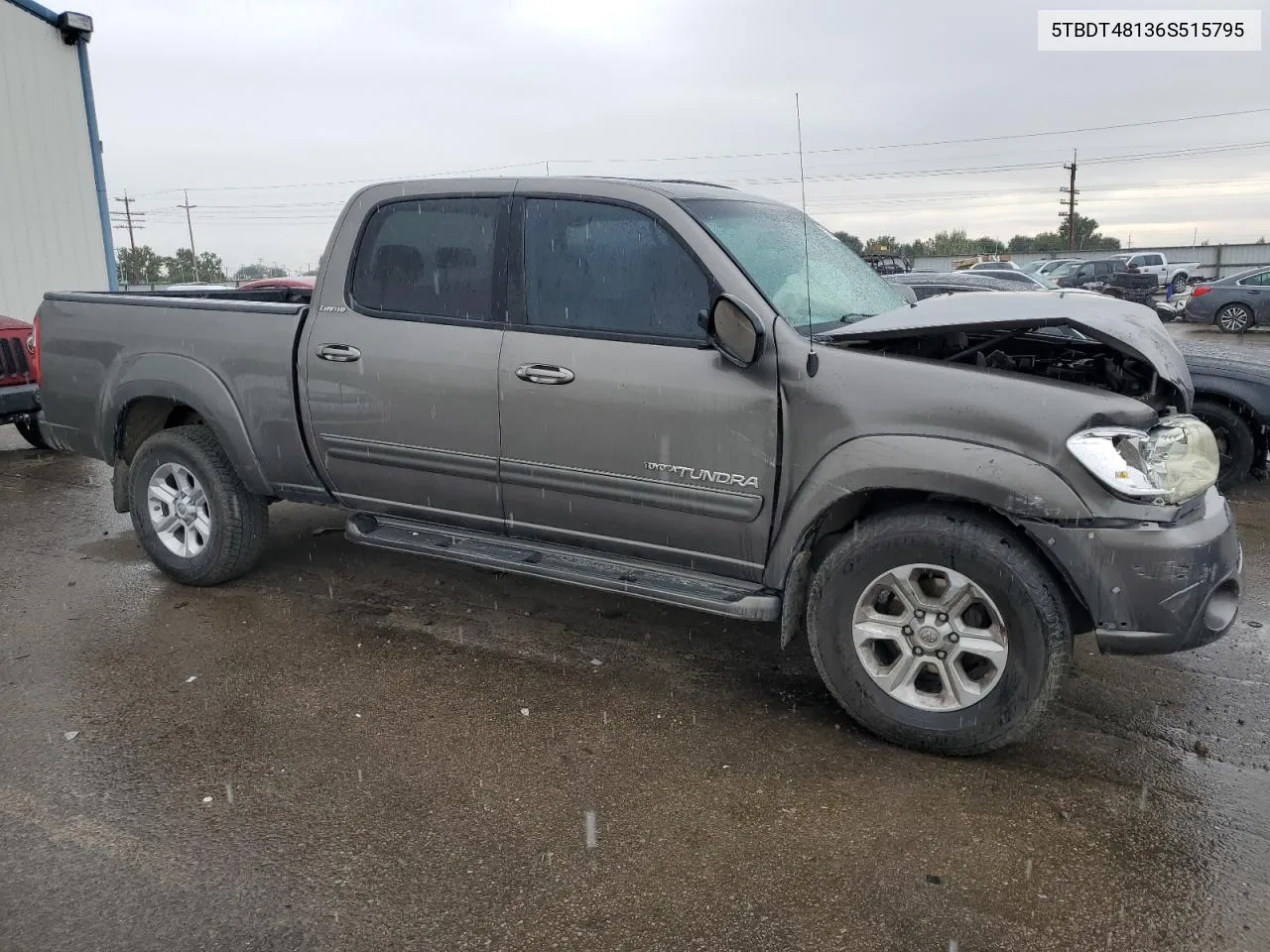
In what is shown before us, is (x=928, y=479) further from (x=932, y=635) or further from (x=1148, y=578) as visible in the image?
(x=1148, y=578)

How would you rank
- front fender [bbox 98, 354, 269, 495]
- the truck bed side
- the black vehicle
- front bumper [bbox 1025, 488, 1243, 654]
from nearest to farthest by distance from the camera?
front bumper [bbox 1025, 488, 1243, 654]
the truck bed side
front fender [bbox 98, 354, 269, 495]
the black vehicle

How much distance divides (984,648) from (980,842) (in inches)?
24.4

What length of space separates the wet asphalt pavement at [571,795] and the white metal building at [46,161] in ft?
36.8

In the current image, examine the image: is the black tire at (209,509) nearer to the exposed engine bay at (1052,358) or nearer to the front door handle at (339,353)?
the front door handle at (339,353)

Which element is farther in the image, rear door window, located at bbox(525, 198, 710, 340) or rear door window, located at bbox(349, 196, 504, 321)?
rear door window, located at bbox(349, 196, 504, 321)

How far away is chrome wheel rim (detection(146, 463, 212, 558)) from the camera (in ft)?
16.0

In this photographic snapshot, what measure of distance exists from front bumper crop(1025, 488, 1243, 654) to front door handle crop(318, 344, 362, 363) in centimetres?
281

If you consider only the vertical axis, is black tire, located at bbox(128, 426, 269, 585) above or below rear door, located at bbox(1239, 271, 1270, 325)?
below

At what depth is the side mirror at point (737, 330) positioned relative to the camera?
128 inches

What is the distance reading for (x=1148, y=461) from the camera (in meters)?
2.98

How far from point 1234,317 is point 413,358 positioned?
21.3 metres

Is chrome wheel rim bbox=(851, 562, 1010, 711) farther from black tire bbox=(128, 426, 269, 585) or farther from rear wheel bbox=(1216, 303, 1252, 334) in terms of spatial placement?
rear wheel bbox=(1216, 303, 1252, 334)

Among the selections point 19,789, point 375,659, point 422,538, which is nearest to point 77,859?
point 19,789

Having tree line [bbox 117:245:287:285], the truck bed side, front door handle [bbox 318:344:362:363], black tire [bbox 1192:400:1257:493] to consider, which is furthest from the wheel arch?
tree line [bbox 117:245:287:285]
